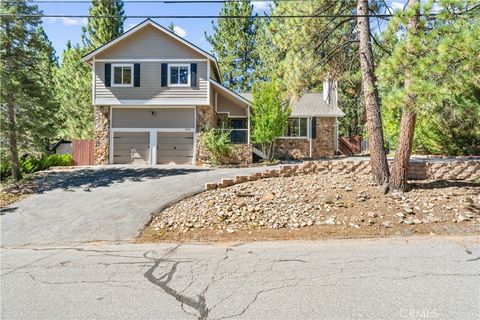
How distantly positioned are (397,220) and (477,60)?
359cm

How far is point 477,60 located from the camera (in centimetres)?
624

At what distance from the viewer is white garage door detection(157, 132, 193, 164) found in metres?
19.0

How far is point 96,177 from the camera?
14.6 meters

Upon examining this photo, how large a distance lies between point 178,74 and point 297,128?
28.7ft

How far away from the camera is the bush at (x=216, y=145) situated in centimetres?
1769

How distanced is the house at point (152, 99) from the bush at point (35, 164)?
84.0 inches

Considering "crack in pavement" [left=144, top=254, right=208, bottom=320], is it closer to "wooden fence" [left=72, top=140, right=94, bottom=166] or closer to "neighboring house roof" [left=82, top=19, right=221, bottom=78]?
"neighboring house roof" [left=82, top=19, right=221, bottom=78]

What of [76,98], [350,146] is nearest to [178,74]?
[76,98]

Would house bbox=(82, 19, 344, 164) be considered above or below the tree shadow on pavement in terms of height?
above

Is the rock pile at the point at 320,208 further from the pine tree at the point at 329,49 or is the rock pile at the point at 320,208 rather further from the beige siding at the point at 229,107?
the beige siding at the point at 229,107

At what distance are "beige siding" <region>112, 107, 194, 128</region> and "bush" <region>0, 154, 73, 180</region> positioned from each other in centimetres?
369

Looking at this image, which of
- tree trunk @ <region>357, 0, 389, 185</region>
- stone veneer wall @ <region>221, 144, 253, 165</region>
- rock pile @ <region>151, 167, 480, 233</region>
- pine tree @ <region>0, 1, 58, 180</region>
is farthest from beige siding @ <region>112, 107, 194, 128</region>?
tree trunk @ <region>357, 0, 389, 185</region>

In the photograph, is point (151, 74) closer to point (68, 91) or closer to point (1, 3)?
point (1, 3)

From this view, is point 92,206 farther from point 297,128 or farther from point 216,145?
point 297,128
